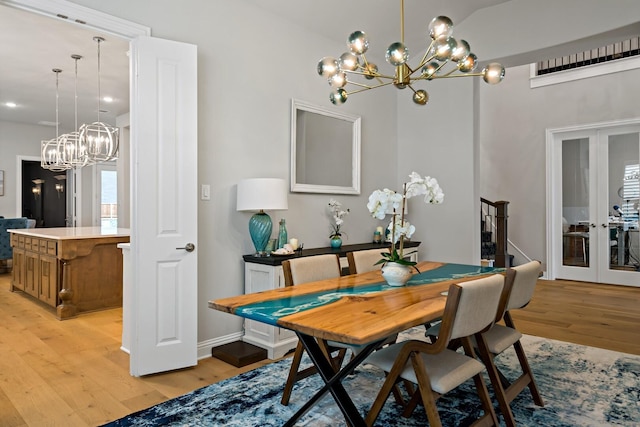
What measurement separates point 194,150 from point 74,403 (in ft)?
5.70

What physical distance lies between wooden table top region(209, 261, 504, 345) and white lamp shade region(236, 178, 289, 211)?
1.06 meters

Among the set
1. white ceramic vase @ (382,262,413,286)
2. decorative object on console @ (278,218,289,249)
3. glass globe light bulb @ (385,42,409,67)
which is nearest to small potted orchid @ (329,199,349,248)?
decorative object on console @ (278,218,289,249)

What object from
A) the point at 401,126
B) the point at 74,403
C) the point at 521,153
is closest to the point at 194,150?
Answer: the point at 74,403

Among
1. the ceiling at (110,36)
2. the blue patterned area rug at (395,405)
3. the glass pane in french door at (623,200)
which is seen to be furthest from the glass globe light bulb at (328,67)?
the glass pane in french door at (623,200)

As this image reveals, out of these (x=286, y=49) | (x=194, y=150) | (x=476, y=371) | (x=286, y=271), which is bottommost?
(x=476, y=371)

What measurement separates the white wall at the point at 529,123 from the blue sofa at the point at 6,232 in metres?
8.20

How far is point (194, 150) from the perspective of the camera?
3.01 m

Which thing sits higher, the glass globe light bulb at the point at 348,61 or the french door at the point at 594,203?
the glass globe light bulb at the point at 348,61

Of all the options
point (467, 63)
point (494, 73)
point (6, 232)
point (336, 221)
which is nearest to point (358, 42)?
point (467, 63)

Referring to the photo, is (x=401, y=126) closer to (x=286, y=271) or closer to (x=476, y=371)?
(x=286, y=271)

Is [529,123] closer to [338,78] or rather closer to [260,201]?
[338,78]

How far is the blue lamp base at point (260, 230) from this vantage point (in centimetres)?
334

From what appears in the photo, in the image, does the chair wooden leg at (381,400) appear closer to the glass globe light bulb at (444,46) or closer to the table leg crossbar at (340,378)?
the table leg crossbar at (340,378)

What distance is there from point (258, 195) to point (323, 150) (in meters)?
1.22
